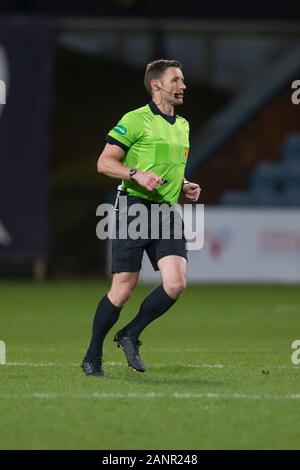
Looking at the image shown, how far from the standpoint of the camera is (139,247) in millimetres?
8578

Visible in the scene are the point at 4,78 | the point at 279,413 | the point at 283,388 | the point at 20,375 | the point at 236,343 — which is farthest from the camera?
the point at 4,78

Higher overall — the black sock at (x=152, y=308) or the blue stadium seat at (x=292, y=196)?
the blue stadium seat at (x=292, y=196)

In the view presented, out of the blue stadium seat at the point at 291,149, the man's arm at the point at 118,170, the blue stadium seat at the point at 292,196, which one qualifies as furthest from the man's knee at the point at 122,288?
the blue stadium seat at the point at 291,149

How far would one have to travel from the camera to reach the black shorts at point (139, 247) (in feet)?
28.0

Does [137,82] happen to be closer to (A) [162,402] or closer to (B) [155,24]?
(B) [155,24]

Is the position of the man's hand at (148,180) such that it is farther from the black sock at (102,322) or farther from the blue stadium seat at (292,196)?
the blue stadium seat at (292,196)

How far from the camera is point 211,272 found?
19750 mm

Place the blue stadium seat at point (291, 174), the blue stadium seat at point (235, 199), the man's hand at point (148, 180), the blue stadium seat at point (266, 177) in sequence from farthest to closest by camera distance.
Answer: the blue stadium seat at point (266, 177), the blue stadium seat at point (291, 174), the blue stadium seat at point (235, 199), the man's hand at point (148, 180)

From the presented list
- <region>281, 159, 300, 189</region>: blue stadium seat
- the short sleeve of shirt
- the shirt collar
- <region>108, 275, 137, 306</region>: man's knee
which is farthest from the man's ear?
<region>281, 159, 300, 189</region>: blue stadium seat

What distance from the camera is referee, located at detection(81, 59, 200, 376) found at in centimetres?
852

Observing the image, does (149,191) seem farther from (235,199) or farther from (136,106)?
(136,106)

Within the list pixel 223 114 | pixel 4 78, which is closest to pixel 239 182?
pixel 223 114

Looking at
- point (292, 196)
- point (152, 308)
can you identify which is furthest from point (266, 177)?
point (152, 308)

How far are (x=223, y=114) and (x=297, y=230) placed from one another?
4547mm
